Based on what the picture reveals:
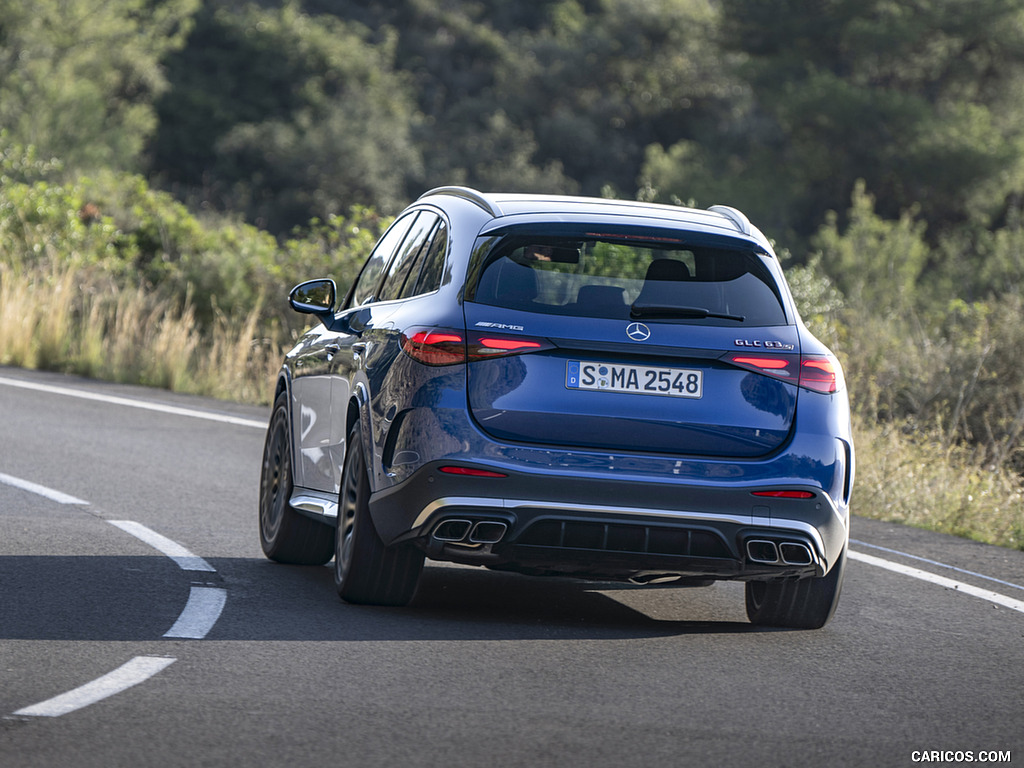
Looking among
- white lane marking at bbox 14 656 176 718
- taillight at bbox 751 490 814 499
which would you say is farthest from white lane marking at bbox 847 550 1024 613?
white lane marking at bbox 14 656 176 718

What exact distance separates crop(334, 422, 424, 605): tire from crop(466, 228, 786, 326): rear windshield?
93 cm

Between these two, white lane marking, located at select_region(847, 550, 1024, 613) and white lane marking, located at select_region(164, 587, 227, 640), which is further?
white lane marking, located at select_region(847, 550, 1024, 613)

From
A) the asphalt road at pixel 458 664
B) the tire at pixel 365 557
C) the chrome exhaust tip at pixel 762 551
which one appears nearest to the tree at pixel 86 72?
the asphalt road at pixel 458 664

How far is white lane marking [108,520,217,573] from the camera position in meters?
8.05

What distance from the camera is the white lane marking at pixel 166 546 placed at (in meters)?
8.05

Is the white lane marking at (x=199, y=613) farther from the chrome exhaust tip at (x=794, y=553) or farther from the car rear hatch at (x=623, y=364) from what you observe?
the chrome exhaust tip at (x=794, y=553)

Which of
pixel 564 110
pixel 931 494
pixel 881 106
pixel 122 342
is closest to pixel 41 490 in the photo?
pixel 931 494

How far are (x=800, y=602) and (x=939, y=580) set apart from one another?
201 centimetres

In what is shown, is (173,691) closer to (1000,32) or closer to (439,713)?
(439,713)

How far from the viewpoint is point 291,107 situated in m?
64.7

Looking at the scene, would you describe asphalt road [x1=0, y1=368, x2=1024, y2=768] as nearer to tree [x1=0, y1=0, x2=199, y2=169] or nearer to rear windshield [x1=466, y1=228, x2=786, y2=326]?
rear windshield [x1=466, y1=228, x2=786, y2=326]

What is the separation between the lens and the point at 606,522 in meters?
6.38

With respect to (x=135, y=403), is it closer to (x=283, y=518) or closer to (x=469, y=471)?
(x=283, y=518)

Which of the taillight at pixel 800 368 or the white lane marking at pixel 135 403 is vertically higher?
the taillight at pixel 800 368
